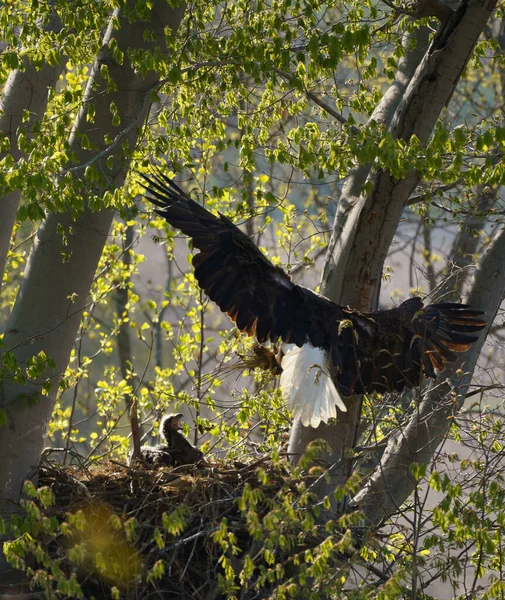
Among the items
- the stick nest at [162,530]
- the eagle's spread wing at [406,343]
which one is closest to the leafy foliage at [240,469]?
the stick nest at [162,530]

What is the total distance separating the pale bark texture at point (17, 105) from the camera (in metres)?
5.51

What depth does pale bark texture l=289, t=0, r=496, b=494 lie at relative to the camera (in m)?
4.67

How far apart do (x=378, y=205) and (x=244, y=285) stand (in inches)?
35.6

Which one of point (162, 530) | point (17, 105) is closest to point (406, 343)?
point (162, 530)

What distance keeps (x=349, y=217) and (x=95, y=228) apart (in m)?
1.41

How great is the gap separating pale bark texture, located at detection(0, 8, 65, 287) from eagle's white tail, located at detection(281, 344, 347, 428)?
1859 mm

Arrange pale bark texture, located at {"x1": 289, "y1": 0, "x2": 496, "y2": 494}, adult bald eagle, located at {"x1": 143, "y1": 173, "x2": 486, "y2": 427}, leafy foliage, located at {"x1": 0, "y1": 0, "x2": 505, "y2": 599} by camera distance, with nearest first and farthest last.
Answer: leafy foliage, located at {"x1": 0, "y1": 0, "x2": 505, "y2": 599}
pale bark texture, located at {"x1": 289, "y1": 0, "x2": 496, "y2": 494}
adult bald eagle, located at {"x1": 143, "y1": 173, "x2": 486, "y2": 427}

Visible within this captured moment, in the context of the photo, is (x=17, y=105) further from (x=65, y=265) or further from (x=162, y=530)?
(x=162, y=530)

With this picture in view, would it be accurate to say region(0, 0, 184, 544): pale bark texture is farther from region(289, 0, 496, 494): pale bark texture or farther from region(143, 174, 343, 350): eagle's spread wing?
region(289, 0, 496, 494): pale bark texture

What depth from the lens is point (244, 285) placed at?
17.0ft

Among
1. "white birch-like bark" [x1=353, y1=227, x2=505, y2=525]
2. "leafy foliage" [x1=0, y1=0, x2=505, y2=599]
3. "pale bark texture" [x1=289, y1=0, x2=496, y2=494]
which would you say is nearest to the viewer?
"leafy foliage" [x1=0, y1=0, x2=505, y2=599]

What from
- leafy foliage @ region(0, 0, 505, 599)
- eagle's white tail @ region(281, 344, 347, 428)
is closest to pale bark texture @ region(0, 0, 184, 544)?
leafy foliage @ region(0, 0, 505, 599)

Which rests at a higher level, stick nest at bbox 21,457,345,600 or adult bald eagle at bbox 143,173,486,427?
adult bald eagle at bbox 143,173,486,427

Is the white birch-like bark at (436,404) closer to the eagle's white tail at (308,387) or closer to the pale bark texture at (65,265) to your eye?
the eagle's white tail at (308,387)
